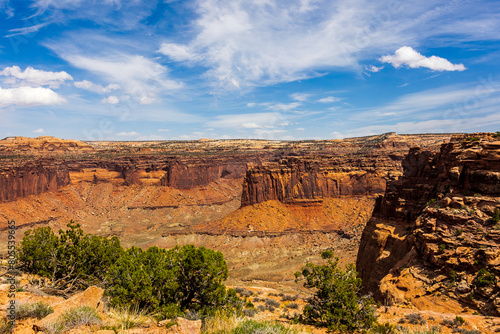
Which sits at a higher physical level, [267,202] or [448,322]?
[448,322]

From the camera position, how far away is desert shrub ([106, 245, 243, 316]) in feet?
41.5

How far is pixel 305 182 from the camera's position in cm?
6650

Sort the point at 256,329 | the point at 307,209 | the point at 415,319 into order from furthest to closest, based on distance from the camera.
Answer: the point at 307,209, the point at 415,319, the point at 256,329

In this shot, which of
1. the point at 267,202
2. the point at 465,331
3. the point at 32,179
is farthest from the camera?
the point at 32,179

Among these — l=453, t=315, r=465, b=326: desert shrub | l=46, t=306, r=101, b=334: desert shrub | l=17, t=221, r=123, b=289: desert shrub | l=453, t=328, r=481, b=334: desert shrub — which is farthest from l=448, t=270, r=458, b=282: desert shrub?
l=17, t=221, r=123, b=289: desert shrub

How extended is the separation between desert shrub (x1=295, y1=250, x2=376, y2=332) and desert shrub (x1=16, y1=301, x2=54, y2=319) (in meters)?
10.2

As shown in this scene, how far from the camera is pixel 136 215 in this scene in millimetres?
87875

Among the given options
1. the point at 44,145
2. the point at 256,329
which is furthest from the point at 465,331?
the point at 44,145

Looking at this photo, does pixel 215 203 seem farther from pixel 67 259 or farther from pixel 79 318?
pixel 79 318

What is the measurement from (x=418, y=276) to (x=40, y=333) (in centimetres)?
1953

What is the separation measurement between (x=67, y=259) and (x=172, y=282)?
27.1 ft

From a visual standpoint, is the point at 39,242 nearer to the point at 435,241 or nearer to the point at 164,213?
the point at 435,241

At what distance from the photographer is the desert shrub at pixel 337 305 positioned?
12.3m

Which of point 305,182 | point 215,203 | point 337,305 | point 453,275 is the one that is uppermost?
point 337,305
